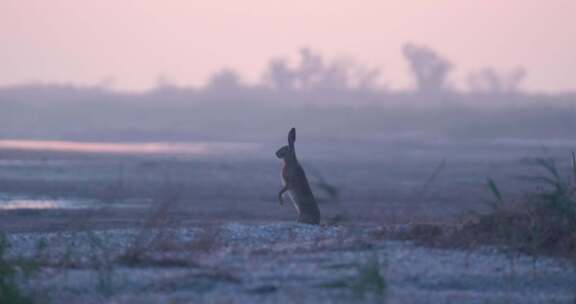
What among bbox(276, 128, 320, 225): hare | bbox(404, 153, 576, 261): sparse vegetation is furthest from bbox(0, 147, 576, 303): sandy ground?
bbox(276, 128, 320, 225): hare

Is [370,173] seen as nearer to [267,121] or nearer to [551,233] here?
[551,233]

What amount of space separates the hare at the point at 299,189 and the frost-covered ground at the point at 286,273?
2.83 m

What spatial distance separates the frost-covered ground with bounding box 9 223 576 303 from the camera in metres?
8.48

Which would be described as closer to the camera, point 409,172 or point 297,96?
point 409,172

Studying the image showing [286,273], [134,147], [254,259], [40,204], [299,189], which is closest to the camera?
[286,273]

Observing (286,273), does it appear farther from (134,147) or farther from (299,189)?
(134,147)

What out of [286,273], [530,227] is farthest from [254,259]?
[530,227]

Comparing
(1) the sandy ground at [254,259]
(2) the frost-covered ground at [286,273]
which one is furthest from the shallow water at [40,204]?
(2) the frost-covered ground at [286,273]

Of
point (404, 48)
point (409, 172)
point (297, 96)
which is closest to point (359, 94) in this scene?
point (297, 96)

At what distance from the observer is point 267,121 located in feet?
158

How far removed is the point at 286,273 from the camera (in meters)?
9.02

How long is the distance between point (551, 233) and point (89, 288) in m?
3.70

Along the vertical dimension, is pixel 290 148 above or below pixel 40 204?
above

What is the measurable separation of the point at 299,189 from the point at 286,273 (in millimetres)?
5068
